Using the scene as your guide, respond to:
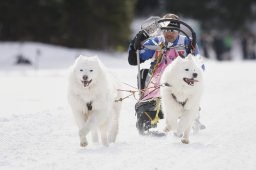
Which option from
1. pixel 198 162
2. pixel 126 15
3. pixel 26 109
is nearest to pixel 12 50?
pixel 126 15

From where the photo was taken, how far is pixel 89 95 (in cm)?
648

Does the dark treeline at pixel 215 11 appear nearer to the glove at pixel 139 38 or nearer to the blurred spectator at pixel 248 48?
the blurred spectator at pixel 248 48

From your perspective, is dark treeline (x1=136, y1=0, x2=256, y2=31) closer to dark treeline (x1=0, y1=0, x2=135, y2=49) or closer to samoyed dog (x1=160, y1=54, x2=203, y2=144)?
dark treeline (x1=0, y1=0, x2=135, y2=49)

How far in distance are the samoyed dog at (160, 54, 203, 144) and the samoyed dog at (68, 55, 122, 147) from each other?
Answer: 0.66m

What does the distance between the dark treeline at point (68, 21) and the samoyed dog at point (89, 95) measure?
21.1m

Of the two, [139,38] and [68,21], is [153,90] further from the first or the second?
[68,21]

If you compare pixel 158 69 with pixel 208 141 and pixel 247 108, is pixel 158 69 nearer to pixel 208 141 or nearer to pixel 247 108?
pixel 208 141

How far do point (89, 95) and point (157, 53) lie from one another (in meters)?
1.55

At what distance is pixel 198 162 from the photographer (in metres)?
5.59

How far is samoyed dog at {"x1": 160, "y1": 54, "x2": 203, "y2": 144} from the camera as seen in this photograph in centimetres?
668

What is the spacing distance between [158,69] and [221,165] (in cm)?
253

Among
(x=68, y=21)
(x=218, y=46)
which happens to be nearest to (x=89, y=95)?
(x=68, y=21)

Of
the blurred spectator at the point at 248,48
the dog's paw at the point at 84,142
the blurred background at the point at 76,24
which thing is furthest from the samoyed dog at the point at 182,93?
the blurred spectator at the point at 248,48

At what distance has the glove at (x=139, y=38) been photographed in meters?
7.68
